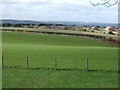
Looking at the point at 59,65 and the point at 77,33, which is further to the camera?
the point at 77,33

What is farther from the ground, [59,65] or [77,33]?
[77,33]

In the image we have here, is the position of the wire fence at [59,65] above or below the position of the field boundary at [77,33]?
below

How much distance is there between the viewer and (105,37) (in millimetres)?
54781

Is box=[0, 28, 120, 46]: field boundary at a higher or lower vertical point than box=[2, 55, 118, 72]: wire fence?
higher

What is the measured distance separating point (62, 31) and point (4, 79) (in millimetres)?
48164

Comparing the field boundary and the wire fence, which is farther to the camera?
the field boundary

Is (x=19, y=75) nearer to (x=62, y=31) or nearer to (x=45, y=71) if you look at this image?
(x=45, y=71)

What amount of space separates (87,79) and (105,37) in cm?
3945

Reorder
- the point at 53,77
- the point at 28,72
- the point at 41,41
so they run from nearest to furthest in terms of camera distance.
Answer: the point at 53,77 < the point at 28,72 < the point at 41,41

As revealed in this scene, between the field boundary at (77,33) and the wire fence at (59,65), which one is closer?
the wire fence at (59,65)

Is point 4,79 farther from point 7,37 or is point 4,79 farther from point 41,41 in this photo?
point 7,37

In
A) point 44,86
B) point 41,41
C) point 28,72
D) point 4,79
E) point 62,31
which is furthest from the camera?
point 62,31

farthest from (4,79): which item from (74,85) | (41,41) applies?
(41,41)

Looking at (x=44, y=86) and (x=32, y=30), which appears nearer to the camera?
(x=44, y=86)
